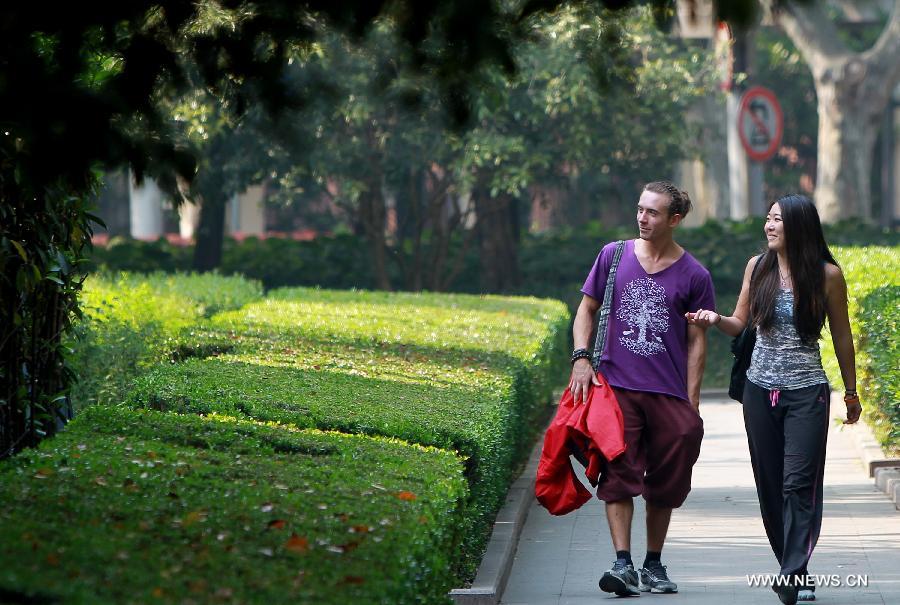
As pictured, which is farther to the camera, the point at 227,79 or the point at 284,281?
the point at 284,281

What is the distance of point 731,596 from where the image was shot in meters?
6.99

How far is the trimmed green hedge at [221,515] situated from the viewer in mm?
4074

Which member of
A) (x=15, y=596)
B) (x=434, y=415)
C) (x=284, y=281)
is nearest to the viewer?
(x=15, y=596)

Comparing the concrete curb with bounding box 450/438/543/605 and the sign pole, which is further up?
the sign pole

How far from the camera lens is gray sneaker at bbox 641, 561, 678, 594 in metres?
7.06

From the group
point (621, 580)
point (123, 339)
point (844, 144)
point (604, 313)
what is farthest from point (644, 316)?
point (844, 144)

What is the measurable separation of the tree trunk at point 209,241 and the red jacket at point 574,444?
16.2 metres

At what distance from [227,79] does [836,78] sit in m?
21.6

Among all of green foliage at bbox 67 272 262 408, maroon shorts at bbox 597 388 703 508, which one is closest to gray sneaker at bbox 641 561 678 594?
maroon shorts at bbox 597 388 703 508

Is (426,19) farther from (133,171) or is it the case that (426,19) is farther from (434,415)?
(434,415)

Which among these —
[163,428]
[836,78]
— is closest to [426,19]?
[163,428]

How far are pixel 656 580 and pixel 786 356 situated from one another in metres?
1.18

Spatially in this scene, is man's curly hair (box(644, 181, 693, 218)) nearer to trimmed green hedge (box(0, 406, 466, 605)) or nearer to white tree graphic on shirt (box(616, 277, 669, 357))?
white tree graphic on shirt (box(616, 277, 669, 357))

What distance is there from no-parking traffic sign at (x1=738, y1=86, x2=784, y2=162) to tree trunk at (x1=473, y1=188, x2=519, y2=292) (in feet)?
11.3
